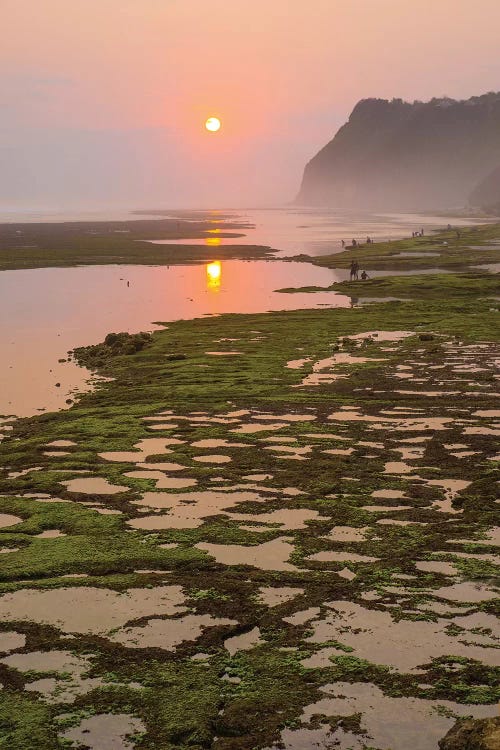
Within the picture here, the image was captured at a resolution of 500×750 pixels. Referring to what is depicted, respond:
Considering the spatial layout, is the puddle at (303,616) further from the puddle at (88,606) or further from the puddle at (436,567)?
the puddle at (436,567)

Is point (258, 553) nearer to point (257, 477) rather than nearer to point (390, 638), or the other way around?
point (390, 638)

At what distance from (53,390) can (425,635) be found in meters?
20.0

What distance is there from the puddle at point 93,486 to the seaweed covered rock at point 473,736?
35.1 ft

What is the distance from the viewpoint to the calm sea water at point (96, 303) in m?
31.8

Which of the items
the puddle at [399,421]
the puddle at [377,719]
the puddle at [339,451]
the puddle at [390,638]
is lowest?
the puddle at [377,719]

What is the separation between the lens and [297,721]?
10531mm

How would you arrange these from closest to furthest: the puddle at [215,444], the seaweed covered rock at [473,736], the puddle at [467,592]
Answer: the seaweed covered rock at [473,736], the puddle at [467,592], the puddle at [215,444]

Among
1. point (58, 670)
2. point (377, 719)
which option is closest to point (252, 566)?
point (58, 670)

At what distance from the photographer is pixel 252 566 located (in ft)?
49.1

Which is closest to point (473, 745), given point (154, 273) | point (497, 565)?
point (497, 565)

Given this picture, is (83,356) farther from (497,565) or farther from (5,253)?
(5,253)

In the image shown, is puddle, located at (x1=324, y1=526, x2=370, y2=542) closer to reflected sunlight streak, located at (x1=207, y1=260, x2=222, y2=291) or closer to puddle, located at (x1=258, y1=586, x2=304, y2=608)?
puddle, located at (x1=258, y1=586, x2=304, y2=608)

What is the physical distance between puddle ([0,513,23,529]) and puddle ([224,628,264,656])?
21.2 ft

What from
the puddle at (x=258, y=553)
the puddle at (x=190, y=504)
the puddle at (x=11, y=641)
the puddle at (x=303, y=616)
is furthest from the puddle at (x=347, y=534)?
the puddle at (x=11, y=641)
